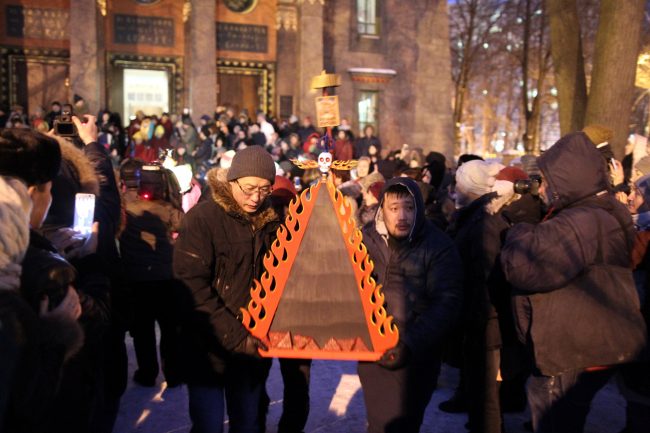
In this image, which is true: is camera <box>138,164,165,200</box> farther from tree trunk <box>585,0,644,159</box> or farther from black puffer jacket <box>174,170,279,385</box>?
tree trunk <box>585,0,644,159</box>

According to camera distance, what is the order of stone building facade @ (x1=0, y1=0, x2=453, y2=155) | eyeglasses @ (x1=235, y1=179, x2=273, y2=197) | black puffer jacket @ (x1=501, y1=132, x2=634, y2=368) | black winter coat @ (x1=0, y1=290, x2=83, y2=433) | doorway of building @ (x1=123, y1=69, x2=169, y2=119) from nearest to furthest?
black winter coat @ (x1=0, y1=290, x2=83, y2=433)
black puffer jacket @ (x1=501, y1=132, x2=634, y2=368)
eyeglasses @ (x1=235, y1=179, x2=273, y2=197)
stone building facade @ (x1=0, y1=0, x2=453, y2=155)
doorway of building @ (x1=123, y1=69, x2=169, y2=119)

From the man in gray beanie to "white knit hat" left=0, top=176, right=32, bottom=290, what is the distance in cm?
128

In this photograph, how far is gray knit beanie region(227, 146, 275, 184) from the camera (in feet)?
10.3

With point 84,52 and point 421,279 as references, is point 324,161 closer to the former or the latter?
point 421,279

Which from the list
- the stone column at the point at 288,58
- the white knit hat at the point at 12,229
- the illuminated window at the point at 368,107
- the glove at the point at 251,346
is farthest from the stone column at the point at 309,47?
the white knit hat at the point at 12,229

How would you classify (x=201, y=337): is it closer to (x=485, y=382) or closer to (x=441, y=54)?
(x=485, y=382)

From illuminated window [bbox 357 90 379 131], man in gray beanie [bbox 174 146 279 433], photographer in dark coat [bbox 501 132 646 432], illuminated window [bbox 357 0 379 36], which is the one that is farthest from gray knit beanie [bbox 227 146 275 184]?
illuminated window [bbox 357 0 379 36]

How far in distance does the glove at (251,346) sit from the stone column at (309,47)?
20.5m

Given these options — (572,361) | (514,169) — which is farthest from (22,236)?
(514,169)

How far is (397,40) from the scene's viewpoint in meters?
25.6

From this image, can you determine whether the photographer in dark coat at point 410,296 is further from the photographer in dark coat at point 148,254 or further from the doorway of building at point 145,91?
the doorway of building at point 145,91

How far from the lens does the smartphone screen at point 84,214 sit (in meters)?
2.59

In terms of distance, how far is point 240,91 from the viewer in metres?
24.0

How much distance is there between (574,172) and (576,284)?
56 cm
